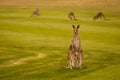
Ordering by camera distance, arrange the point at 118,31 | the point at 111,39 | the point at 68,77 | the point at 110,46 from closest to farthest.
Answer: the point at 68,77
the point at 110,46
the point at 111,39
the point at 118,31

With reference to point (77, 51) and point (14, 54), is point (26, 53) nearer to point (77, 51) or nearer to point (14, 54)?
point (14, 54)

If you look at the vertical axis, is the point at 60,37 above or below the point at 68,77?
above

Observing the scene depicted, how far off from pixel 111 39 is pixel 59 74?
17.0 metres

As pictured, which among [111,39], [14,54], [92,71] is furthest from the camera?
[111,39]

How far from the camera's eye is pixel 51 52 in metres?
27.7

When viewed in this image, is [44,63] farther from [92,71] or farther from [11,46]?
[11,46]

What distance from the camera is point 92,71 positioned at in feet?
62.8

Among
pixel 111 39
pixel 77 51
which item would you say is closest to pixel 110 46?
pixel 111 39

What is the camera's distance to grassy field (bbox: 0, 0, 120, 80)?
18812mm

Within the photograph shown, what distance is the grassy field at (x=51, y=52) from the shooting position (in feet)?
61.7

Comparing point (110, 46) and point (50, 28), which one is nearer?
point (110, 46)

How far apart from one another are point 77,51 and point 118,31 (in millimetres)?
21377

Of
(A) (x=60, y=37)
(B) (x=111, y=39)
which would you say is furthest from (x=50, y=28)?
(B) (x=111, y=39)

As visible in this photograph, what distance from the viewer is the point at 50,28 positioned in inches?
1673
